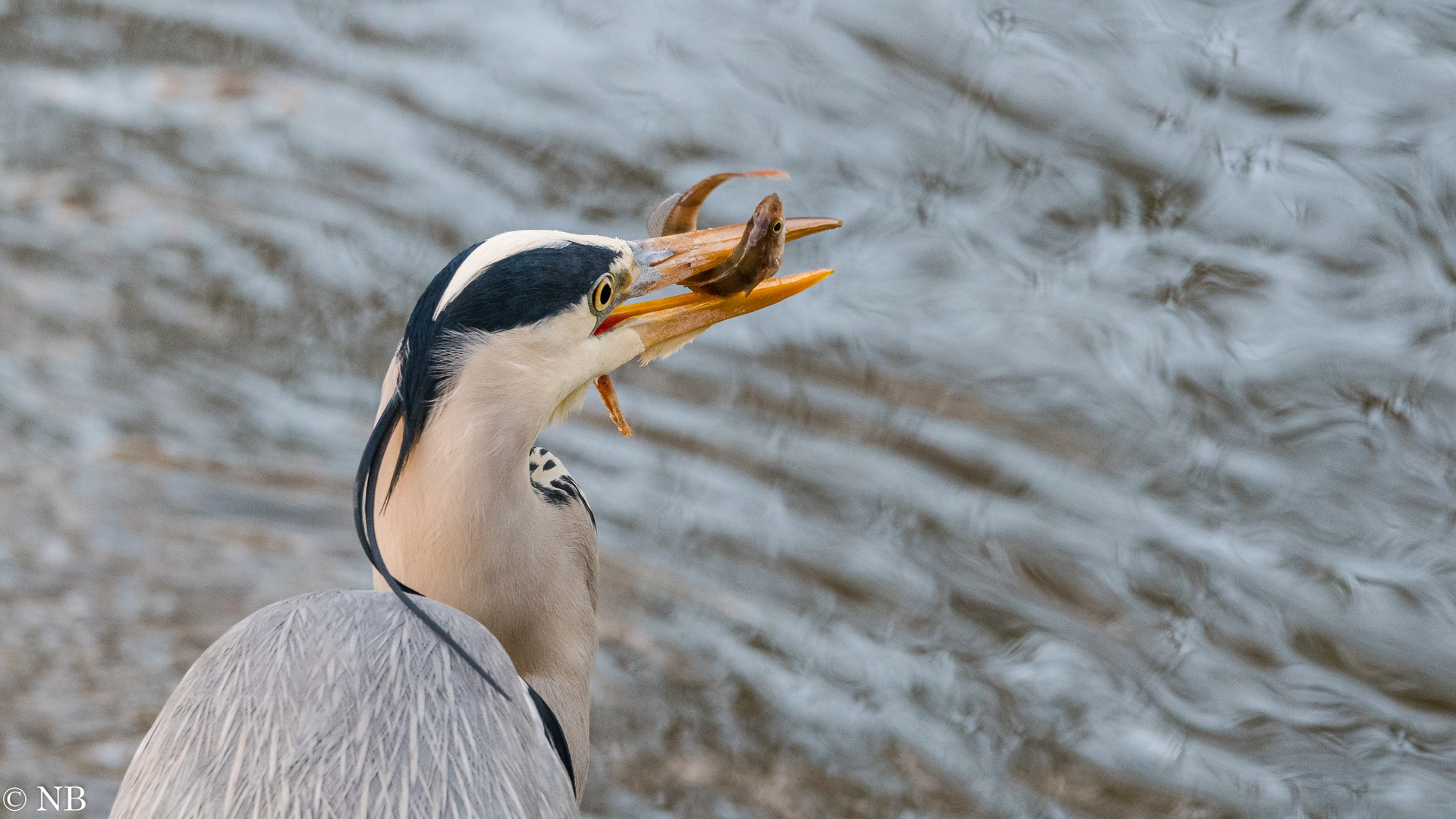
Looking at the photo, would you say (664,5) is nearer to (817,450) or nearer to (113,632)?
(817,450)

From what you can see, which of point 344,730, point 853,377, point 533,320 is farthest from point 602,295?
point 853,377

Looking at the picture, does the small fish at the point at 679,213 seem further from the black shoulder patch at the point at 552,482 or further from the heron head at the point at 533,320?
the black shoulder patch at the point at 552,482

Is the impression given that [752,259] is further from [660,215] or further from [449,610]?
[449,610]

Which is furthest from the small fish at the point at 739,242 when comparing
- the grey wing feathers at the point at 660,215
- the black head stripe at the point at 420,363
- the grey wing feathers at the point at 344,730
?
the grey wing feathers at the point at 344,730

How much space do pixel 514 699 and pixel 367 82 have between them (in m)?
2.96

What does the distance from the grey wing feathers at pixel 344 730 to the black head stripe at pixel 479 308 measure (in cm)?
26

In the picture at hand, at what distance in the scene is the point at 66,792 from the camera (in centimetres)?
271

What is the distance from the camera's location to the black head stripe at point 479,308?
207cm

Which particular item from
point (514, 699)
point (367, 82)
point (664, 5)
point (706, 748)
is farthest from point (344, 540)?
point (664, 5)

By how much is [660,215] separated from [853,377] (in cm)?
121

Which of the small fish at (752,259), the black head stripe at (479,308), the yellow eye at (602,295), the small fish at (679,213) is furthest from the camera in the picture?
the small fish at (679,213)

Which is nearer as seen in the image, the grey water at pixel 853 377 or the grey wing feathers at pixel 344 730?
the grey wing feathers at pixel 344 730

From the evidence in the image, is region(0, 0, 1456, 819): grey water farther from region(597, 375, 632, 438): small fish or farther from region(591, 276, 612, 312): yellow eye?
region(591, 276, 612, 312): yellow eye

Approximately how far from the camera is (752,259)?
2.38 metres
